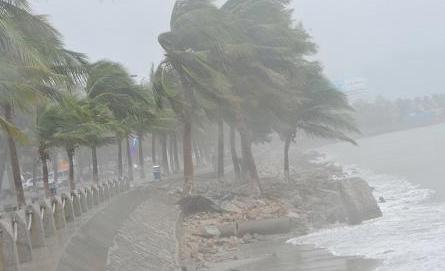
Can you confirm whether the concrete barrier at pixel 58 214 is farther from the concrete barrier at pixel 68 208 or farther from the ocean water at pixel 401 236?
the ocean water at pixel 401 236

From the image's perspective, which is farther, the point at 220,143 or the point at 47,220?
the point at 220,143

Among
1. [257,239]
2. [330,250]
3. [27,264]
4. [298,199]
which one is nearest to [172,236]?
[257,239]

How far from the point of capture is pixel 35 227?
13070 mm

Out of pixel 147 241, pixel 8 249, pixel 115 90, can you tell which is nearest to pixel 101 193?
pixel 115 90

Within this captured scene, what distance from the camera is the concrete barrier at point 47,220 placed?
14.4m

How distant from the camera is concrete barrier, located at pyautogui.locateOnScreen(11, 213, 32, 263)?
11.5m

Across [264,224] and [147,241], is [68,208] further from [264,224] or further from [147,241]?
[264,224]

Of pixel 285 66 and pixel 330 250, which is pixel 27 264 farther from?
pixel 285 66

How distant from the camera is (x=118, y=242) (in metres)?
14.7

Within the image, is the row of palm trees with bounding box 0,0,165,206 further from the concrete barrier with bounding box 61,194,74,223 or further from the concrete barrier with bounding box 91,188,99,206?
the concrete barrier with bounding box 91,188,99,206

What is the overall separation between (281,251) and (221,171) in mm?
20340

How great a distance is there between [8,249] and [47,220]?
13.5 ft

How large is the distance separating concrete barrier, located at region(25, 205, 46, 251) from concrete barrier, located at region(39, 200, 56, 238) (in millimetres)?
1085

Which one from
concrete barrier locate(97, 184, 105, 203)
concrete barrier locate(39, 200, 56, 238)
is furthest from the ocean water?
concrete barrier locate(97, 184, 105, 203)
